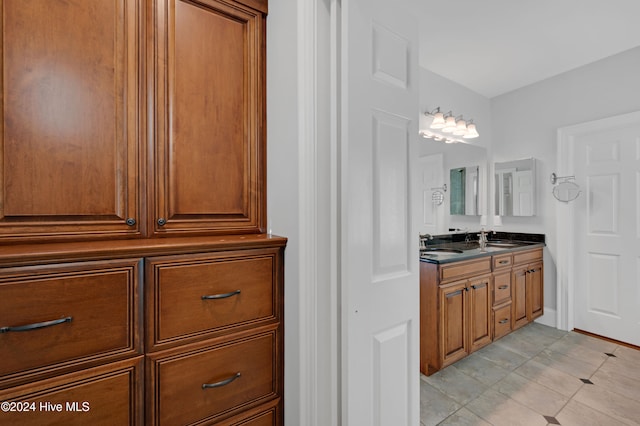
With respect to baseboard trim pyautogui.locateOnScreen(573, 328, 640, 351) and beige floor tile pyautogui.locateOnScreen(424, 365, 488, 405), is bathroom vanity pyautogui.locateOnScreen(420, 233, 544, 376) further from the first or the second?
baseboard trim pyautogui.locateOnScreen(573, 328, 640, 351)

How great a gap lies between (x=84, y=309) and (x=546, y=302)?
4004mm

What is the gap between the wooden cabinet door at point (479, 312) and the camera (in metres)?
2.29

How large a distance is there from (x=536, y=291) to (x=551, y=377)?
120cm

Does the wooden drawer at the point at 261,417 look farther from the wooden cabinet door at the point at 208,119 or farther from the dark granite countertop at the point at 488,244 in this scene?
the dark granite countertop at the point at 488,244

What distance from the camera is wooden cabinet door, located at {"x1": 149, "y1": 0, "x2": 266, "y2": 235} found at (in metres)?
1.05

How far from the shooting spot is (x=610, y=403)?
5.92ft

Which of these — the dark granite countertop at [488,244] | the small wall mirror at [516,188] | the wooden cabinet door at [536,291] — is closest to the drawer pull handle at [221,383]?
the dark granite countertop at [488,244]

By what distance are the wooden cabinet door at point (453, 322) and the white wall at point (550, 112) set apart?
1654 millimetres

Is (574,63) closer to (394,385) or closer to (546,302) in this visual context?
(546,302)

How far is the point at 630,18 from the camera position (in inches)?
83.0

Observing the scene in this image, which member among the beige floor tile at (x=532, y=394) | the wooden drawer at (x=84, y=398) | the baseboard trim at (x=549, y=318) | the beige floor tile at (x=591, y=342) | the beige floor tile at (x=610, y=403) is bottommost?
the beige floor tile at (x=591, y=342)

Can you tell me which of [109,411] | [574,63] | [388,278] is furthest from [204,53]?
[574,63]

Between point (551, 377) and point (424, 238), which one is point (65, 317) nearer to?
point (424, 238)

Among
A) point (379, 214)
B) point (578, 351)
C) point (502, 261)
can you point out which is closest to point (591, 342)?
point (578, 351)
